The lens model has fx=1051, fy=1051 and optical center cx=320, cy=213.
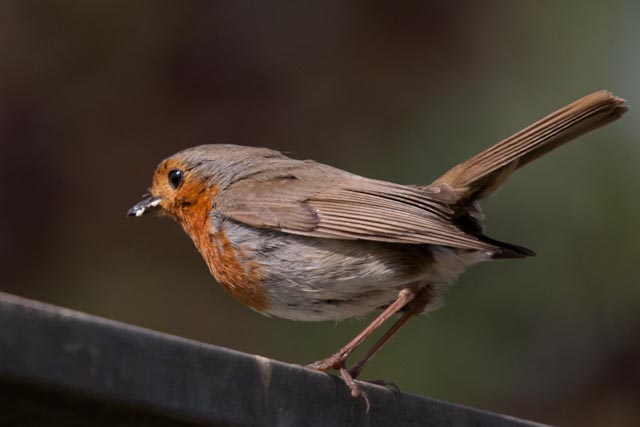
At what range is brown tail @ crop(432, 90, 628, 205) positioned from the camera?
166 inches

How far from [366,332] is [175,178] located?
1.31 m

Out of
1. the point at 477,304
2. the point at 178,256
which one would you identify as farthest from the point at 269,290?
the point at 178,256

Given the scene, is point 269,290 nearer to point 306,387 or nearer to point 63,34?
point 306,387

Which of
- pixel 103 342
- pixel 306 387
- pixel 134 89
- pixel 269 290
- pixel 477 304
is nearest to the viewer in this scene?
pixel 103 342

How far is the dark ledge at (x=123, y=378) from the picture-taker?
177cm

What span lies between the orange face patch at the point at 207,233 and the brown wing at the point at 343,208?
97 mm

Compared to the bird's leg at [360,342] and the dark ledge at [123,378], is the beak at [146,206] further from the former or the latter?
the dark ledge at [123,378]

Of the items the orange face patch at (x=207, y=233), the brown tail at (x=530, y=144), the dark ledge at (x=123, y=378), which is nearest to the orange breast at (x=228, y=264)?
the orange face patch at (x=207, y=233)

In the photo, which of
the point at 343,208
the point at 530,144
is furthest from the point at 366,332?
the point at 530,144

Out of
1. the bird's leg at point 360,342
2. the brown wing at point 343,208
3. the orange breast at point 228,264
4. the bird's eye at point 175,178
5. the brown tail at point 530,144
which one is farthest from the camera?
the bird's eye at point 175,178

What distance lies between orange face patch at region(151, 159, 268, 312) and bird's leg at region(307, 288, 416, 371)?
0.41 meters

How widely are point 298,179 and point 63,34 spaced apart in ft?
8.53

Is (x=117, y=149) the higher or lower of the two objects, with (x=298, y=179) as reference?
lower

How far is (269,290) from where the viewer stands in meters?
3.94
